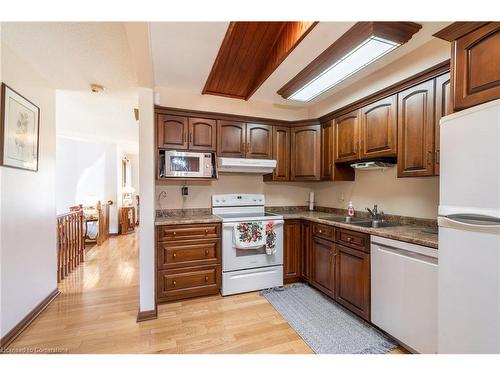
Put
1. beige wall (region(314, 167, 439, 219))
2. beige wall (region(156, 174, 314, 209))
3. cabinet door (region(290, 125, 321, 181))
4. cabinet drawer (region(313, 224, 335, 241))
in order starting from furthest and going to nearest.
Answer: cabinet door (region(290, 125, 321, 181)), beige wall (region(156, 174, 314, 209)), cabinet drawer (region(313, 224, 335, 241)), beige wall (region(314, 167, 439, 219))

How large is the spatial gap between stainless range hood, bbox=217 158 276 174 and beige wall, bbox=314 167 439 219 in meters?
1.02

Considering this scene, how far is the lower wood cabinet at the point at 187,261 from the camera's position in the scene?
240 centimetres

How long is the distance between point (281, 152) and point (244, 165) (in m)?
0.63

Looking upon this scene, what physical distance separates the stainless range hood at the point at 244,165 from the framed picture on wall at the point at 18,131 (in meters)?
1.84

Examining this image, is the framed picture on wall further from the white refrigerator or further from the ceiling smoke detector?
the white refrigerator

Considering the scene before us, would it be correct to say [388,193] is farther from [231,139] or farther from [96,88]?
[96,88]

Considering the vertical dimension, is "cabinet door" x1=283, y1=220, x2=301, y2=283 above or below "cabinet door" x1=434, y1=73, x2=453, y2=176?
below

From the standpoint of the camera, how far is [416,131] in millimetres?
1915

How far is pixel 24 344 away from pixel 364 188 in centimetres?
357

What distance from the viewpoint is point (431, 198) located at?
206 cm

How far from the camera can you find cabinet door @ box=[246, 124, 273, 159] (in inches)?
119

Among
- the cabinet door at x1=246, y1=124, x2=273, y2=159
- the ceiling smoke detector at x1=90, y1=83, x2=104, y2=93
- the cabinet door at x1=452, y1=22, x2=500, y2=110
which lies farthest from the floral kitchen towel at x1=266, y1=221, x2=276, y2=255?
the ceiling smoke detector at x1=90, y1=83, x2=104, y2=93
